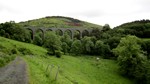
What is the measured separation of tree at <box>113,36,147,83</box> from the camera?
65.5 meters

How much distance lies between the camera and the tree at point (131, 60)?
65.5m

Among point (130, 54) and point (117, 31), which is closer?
point (130, 54)

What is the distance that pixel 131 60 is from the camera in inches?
2736

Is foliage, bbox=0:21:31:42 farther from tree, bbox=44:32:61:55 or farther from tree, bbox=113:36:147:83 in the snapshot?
tree, bbox=113:36:147:83

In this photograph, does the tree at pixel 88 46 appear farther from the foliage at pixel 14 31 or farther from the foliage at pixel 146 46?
the foliage at pixel 14 31

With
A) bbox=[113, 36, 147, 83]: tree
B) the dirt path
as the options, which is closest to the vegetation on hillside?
bbox=[113, 36, 147, 83]: tree

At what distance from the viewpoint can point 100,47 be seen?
338ft

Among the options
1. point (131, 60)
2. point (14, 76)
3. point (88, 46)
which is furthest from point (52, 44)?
point (14, 76)

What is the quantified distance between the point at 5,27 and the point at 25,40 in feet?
35.3

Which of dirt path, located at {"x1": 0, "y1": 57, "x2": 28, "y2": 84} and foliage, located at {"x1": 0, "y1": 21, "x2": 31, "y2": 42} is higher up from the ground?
foliage, located at {"x1": 0, "y1": 21, "x2": 31, "y2": 42}

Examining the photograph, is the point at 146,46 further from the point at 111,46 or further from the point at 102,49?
the point at 102,49

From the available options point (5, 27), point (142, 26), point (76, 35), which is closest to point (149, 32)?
point (142, 26)

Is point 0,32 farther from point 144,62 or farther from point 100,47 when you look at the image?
point 144,62

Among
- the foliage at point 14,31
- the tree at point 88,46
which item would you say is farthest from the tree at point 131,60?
the foliage at point 14,31
